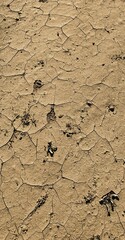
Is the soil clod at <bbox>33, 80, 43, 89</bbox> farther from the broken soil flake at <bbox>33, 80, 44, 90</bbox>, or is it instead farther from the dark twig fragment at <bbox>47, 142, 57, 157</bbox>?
the dark twig fragment at <bbox>47, 142, 57, 157</bbox>

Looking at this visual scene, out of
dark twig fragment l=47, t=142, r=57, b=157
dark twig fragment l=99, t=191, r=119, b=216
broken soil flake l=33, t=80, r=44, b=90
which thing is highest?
broken soil flake l=33, t=80, r=44, b=90

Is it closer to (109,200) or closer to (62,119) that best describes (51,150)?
(62,119)

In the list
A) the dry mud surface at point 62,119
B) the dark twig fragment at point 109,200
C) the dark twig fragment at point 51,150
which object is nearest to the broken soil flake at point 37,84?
the dry mud surface at point 62,119

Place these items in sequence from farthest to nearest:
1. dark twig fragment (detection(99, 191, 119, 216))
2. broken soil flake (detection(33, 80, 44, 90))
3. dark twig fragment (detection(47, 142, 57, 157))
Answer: broken soil flake (detection(33, 80, 44, 90)) < dark twig fragment (detection(47, 142, 57, 157)) < dark twig fragment (detection(99, 191, 119, 216))

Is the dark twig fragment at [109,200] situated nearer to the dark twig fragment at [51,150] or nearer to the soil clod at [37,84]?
the dark twig fragment at [51,150]

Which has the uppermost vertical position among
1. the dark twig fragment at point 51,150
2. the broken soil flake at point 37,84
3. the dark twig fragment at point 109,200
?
the broken soil flake at point 37,84

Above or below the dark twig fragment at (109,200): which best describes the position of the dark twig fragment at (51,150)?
above

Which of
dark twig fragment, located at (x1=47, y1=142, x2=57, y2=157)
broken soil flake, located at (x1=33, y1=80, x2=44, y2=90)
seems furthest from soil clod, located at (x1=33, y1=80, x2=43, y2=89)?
dark twig fragment, located at (x1=47, y1=142, x2=57, y2=157)

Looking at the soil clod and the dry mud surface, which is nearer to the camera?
the dry mud surface
